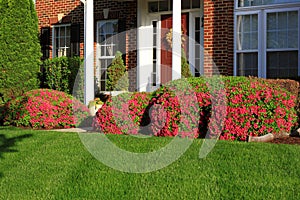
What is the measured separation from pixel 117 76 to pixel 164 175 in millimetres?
7829

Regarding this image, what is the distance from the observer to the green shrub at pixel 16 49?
12336mm

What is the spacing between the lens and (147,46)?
12.3 meters

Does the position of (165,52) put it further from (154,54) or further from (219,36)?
(219,36)

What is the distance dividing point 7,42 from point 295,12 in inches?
334

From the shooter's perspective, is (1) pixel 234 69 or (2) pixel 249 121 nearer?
(2) pixel 249 121

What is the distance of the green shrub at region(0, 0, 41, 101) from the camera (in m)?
12.3

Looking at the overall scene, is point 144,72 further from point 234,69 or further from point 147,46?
point 234,69

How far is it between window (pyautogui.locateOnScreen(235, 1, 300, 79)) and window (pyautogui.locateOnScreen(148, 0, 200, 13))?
5.89 ft

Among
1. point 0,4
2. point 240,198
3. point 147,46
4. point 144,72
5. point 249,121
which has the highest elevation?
point 0,4

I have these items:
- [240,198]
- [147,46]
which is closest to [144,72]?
[147,46]

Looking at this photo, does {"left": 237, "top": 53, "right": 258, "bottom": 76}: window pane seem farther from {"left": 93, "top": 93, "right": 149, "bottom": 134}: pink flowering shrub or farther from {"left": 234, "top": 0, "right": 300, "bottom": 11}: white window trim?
{"left": 93, "top": 93, "right": 149, "bottom": 134}: pink flowering shrub

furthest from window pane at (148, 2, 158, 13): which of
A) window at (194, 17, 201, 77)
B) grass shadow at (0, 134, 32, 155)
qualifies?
grass shadow at (0, 134, 32, 155)

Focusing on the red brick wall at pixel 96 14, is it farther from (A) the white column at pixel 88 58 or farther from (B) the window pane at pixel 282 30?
(B) the window pane at pixel 282 30

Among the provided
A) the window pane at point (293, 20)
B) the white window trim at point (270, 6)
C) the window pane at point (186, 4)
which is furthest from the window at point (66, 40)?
the window pane at point (293, 20)
